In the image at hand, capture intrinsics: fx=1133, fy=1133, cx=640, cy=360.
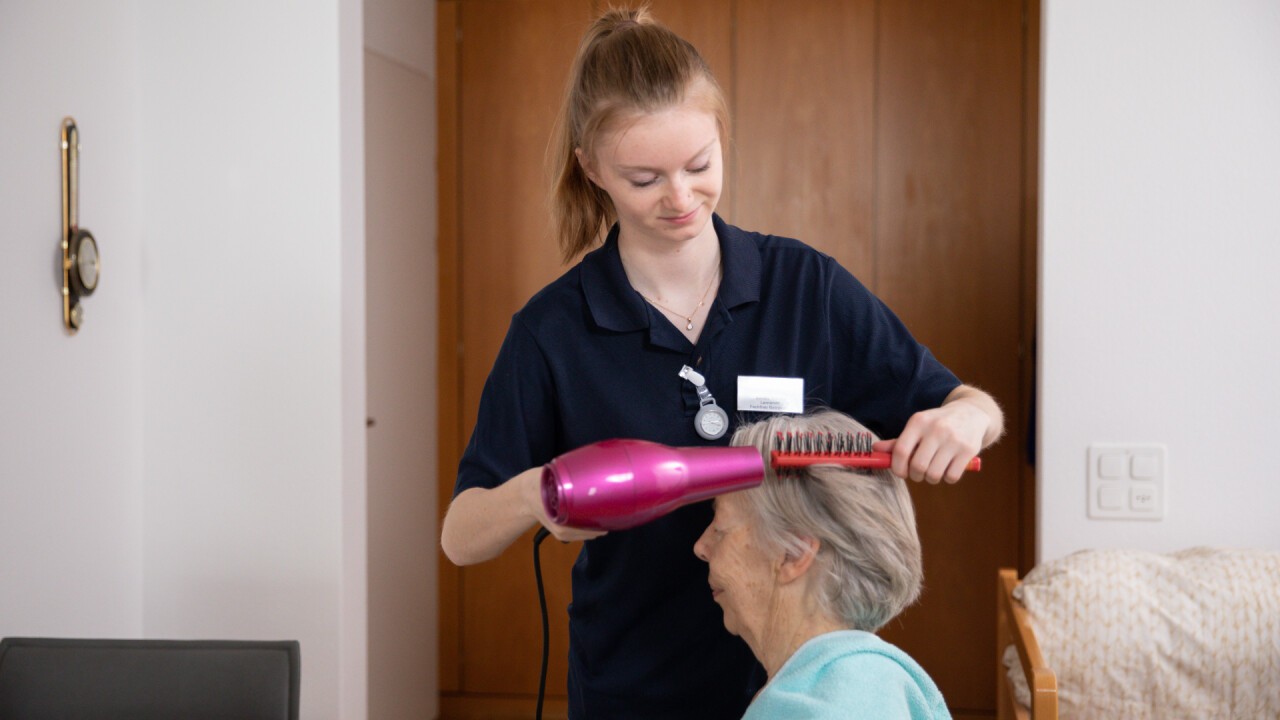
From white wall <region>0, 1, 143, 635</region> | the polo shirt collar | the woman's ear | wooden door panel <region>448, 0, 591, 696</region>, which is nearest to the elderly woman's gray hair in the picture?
the polo shirt collar

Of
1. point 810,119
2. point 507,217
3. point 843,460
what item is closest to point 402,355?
point 507,217

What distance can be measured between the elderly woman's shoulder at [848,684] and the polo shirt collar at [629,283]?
43cm

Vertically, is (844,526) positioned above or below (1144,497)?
above

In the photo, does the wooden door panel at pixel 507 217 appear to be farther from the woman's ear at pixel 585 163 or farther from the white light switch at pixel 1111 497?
the woman's ear at pixel 585 163

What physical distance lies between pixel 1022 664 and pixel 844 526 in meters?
1.05

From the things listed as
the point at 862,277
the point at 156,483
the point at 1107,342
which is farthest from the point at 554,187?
the point at 862,277

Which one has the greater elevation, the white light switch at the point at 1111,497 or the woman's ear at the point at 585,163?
the woman's ear at the point at 585,163

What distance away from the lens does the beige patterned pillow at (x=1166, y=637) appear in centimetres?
214

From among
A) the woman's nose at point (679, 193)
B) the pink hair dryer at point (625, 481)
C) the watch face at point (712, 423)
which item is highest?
the woman's nose at point (679, 193)

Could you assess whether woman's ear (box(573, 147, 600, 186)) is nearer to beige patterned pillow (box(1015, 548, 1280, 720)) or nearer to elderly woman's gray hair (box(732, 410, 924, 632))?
elderly woman's gray hair (box(732, 410, 924, 632))

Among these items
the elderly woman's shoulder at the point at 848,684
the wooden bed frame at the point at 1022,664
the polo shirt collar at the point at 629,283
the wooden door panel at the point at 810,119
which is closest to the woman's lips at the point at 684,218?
the polo shirt collar at the point at 629,283

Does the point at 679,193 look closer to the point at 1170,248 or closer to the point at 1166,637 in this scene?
the point at 1166,637

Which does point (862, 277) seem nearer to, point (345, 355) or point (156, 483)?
point (345, 355)

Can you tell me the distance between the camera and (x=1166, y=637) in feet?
7.14
